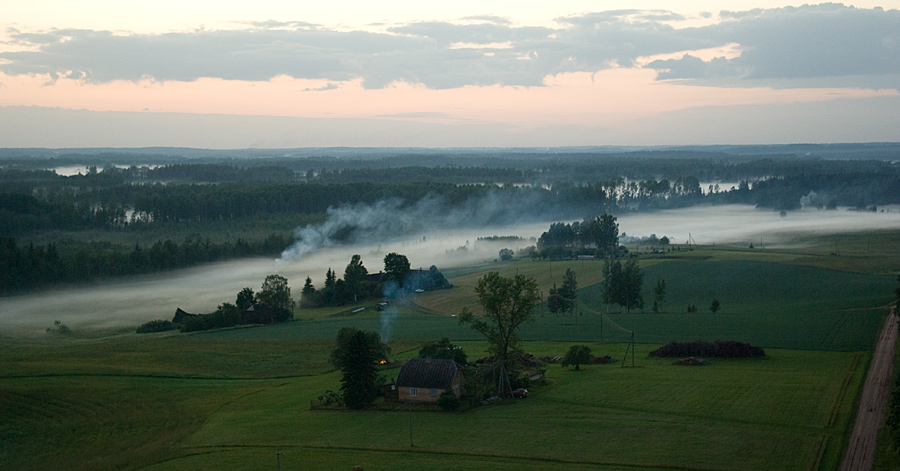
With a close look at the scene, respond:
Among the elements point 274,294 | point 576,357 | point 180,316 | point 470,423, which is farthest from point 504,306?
point 180,316

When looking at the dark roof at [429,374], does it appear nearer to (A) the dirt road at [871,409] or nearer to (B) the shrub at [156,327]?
(A) the dirt road at [871,409]

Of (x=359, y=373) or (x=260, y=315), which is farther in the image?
(x=260, y=315)

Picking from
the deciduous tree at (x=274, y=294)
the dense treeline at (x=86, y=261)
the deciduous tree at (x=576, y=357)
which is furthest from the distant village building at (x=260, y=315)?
the dense treeline at (x=86, y=261)

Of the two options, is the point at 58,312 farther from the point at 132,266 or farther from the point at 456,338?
the point at 456,338

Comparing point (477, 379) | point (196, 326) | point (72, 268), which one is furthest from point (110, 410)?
point (72, 268)

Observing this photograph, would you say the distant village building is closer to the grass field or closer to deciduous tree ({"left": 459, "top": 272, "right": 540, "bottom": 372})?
the grass field

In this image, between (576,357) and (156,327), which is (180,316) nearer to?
(156,327)

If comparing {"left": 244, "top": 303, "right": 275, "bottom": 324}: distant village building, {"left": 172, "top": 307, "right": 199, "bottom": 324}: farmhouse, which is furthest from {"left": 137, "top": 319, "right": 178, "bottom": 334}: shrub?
{"left": 244, "top": 303, "right": 275, "bottom": 324}: distant village building
